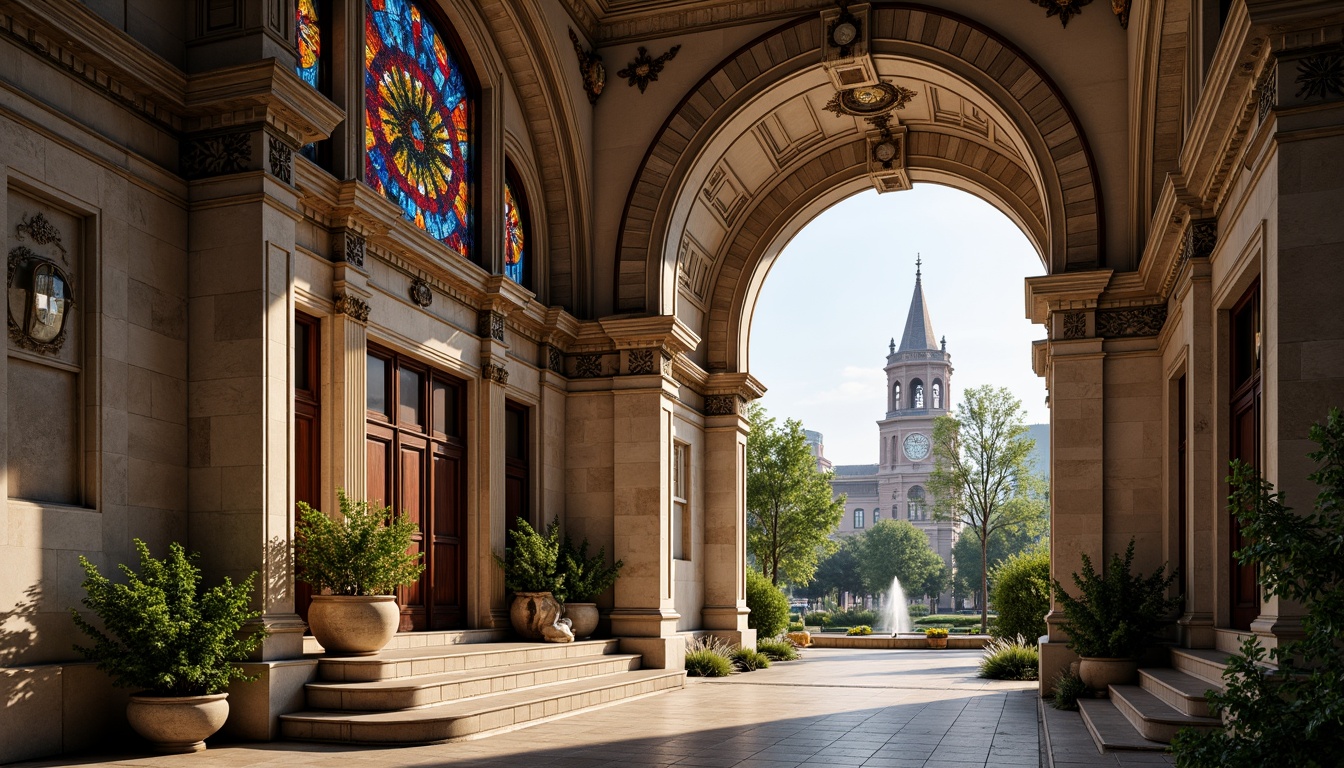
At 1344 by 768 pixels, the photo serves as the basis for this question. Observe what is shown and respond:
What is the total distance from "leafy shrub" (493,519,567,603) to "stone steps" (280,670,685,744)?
10.5ft

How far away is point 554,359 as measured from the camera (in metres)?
19.7

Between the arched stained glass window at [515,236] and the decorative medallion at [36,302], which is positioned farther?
the arched stained glass window at [515,236]

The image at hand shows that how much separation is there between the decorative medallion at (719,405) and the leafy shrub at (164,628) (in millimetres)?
14717

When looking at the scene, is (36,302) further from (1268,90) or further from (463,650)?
(1268,90)

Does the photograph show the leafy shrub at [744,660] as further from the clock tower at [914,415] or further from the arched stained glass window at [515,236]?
the clock tower at [914,415]

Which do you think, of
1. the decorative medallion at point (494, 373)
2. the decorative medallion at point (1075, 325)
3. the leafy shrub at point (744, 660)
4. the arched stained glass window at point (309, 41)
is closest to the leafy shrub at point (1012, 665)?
the leafy shrub at point (744, 660)

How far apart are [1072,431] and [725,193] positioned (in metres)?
8.92

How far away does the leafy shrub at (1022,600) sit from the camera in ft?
71.6

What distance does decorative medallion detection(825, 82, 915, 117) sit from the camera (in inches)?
811

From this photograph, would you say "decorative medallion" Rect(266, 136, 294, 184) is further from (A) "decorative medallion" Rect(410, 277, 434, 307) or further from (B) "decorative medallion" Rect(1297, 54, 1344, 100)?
(B) "decorative medallion" Rect(1297, 54, 1344, 100)

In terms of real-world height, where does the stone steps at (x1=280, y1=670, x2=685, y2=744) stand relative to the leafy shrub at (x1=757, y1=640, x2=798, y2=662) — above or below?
above

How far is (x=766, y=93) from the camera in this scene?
19750mm

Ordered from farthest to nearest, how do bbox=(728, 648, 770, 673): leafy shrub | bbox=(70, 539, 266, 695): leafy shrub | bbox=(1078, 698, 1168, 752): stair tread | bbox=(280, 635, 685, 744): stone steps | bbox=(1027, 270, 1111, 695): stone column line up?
bbox=(728, 648, 770, 673): leafy shrub
bbox=(1027, 270, 1111, 695): stone column
bbox=(280, 635, 685, 744): stone steps
bbox=(1078, 698, 1168, 752): stair tread
bbox=(70, 539, 266, 695): leafy shrub

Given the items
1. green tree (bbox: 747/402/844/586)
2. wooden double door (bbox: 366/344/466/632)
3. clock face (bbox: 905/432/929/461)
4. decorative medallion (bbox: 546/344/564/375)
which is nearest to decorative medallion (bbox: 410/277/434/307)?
wooden double door (bbox: 366/344/466/632)
